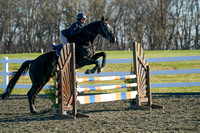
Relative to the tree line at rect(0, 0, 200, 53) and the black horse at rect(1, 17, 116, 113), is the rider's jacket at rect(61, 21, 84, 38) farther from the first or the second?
the tree line at rect(0, 0, 200, 53)

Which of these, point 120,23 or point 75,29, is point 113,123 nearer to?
point 75,29

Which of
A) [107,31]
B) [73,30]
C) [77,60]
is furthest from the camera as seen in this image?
[77,60]

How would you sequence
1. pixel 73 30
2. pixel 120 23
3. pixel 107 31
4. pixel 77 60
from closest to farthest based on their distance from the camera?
pixel 107 31 → pixel 73 30 → pixel 77 60 → pixel 120 23

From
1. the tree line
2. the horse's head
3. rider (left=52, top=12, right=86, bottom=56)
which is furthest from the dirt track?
the tree line

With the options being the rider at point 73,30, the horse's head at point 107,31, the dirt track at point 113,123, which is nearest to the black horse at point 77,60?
the horse's head at point 107,31

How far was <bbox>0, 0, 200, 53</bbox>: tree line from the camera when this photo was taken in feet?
120

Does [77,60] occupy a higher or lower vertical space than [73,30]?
lower

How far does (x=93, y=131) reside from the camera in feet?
12.7

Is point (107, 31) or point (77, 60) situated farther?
point (77, 60)

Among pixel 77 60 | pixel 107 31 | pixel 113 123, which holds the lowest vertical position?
pixel 113 123

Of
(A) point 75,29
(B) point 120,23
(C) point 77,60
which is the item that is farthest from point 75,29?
(B) point 120,23

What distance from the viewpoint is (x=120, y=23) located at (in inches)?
1597

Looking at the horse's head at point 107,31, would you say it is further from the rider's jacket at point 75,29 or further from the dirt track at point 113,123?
the dirt track at point 113,123

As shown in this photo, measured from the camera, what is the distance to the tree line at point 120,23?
120ft
